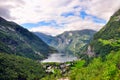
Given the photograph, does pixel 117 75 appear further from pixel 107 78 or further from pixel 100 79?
pixel 100 79

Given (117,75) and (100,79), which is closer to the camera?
(117,75)

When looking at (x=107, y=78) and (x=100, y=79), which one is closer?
(x=107, y=78)

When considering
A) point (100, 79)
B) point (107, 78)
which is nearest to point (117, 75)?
point (107, 78)

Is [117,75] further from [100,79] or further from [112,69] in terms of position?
[100,79]
